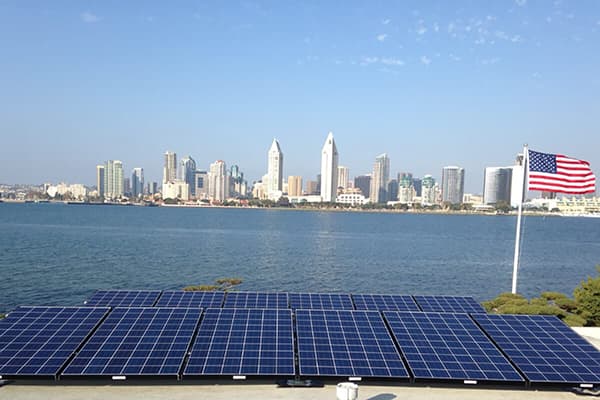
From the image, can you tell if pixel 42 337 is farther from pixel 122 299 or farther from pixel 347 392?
pixel 347 392

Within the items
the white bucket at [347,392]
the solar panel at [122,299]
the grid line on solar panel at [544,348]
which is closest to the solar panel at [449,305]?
the grid line on solar panel at [544,348]

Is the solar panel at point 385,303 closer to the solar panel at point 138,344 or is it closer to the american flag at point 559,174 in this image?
the solar panel at point 138,344

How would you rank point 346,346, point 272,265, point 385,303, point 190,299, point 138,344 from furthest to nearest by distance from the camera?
point 272,265, point 190,299, point 385,303, point 346,346, point 138,344

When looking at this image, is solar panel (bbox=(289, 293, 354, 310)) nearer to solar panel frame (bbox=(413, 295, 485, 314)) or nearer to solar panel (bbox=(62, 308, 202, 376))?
solar panel frame (bbox=(413, 295, 485, 314))

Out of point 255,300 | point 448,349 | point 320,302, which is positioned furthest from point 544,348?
point 255,300

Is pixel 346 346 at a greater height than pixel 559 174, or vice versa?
pixel 559 174
